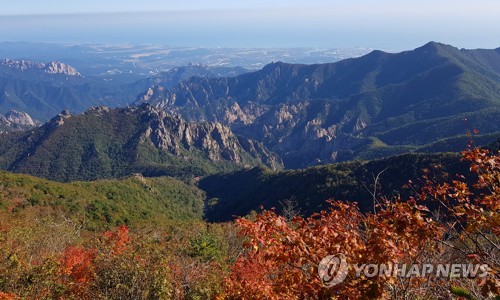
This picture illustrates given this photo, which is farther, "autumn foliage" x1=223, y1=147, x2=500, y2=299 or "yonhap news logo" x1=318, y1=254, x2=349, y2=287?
"yonhap news logo" x1=318, y1=254, x2=349, y2=287

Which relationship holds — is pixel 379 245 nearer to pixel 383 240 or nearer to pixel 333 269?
pixel 383 240

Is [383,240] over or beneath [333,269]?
over

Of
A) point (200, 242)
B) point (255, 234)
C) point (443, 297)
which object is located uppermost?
point (255, 234)

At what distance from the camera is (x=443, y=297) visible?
31.3 feet

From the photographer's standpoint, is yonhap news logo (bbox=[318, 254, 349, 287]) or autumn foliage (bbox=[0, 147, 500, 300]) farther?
yonhap news logo (bbox=[318, 254, 349, 287])

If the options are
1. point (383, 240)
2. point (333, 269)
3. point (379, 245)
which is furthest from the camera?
point (333, 269)

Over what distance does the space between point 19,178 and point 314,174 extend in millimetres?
69555

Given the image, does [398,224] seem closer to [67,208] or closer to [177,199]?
[67,208]

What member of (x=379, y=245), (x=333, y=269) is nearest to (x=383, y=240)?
(x=379, y=245)

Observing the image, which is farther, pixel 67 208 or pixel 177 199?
pixel 177 199

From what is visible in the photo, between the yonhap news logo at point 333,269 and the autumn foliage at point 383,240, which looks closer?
the autumn foliage at point 383,240

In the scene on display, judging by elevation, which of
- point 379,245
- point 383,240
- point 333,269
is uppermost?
point 383,240

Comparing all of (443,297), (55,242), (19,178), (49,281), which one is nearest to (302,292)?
(443,297)

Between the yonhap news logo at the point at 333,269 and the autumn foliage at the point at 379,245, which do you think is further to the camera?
the yonhap news logo at the point at 333,269
